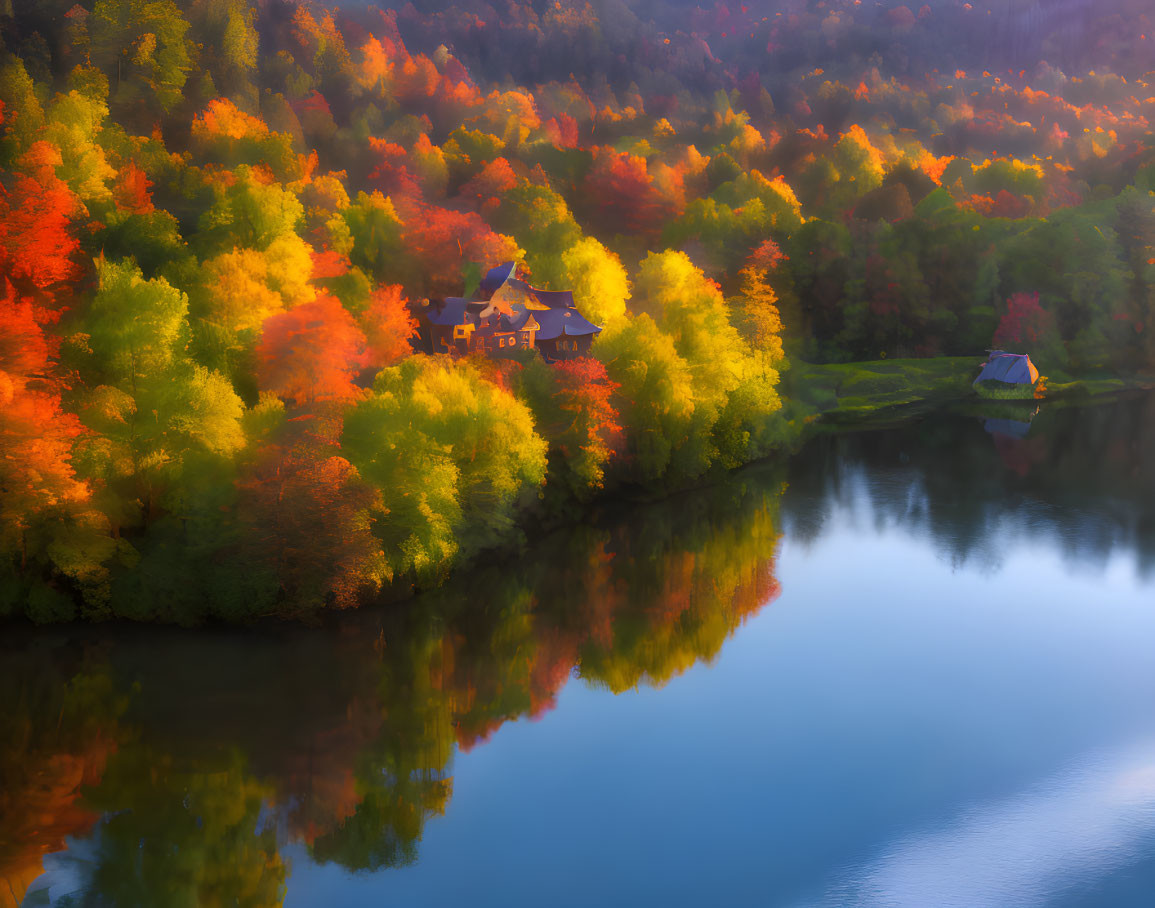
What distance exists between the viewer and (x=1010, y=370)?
212 feet

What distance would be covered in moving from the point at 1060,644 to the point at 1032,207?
256 ft

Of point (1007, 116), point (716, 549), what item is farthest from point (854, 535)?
point (1007, 116)

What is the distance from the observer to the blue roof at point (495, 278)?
45.8 m

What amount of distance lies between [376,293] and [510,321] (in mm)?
6580

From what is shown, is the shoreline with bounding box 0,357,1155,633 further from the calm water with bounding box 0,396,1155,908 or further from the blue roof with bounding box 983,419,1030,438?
the blue roof with bounding box 983,419,1030,438

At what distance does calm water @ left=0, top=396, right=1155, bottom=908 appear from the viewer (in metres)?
18.1

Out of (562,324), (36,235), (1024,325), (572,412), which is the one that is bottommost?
(1024,325)

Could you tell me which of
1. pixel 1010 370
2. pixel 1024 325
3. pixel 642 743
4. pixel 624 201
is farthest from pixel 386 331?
pixel 1024 325

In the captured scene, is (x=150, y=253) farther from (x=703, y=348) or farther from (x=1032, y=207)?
(x=1032, y=207)

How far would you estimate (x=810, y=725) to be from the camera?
23.3 meters

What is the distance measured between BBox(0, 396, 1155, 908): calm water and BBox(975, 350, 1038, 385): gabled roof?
30.3 m

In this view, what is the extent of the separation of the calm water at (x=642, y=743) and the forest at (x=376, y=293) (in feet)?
8.45

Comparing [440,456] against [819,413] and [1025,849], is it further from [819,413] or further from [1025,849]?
[819,413]

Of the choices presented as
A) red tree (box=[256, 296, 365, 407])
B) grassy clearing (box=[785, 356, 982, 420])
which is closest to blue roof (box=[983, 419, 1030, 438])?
grassy clearing (box=[785, 356, 982, 420])
